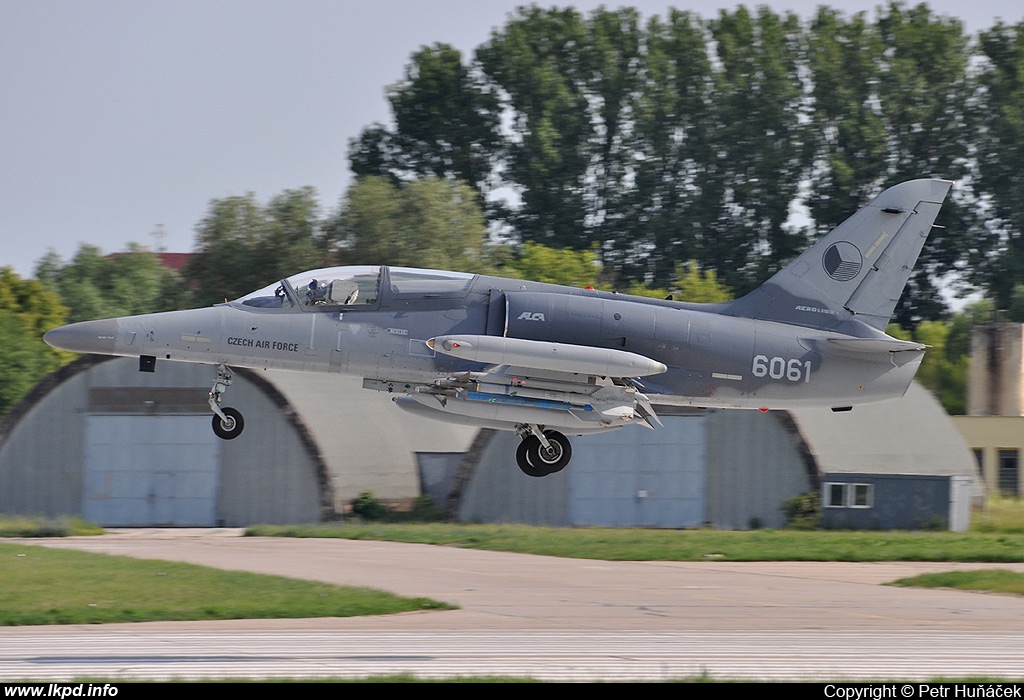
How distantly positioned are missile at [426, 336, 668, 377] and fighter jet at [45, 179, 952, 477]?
0.07ft

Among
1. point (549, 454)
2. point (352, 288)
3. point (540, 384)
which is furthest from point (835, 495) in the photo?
point (352, 288)

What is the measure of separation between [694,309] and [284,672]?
8968 mm

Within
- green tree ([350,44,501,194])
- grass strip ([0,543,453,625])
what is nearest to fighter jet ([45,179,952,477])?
grass strip ([0,543,453,625])

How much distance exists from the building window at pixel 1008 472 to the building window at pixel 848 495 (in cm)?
1983

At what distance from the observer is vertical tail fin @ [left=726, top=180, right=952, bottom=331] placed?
20703 millimetres

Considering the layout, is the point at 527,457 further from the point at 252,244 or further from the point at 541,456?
the point at 252,244

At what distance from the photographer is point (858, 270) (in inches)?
823

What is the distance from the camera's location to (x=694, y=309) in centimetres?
2027

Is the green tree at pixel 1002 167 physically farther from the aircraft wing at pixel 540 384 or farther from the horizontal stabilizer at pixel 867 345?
the aircraft wing at pixel 540 384

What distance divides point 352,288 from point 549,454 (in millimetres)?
3938

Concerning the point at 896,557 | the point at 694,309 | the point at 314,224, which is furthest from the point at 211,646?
the point at 314,224

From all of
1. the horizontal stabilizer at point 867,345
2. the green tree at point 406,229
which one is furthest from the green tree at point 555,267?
the horizontal stabilizer at point 867,345

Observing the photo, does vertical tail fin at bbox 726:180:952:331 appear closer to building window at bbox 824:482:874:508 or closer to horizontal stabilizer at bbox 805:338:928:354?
horizontal stabilizer at bbox 805:338:928:354

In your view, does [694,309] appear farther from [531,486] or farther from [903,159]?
[903,159]
